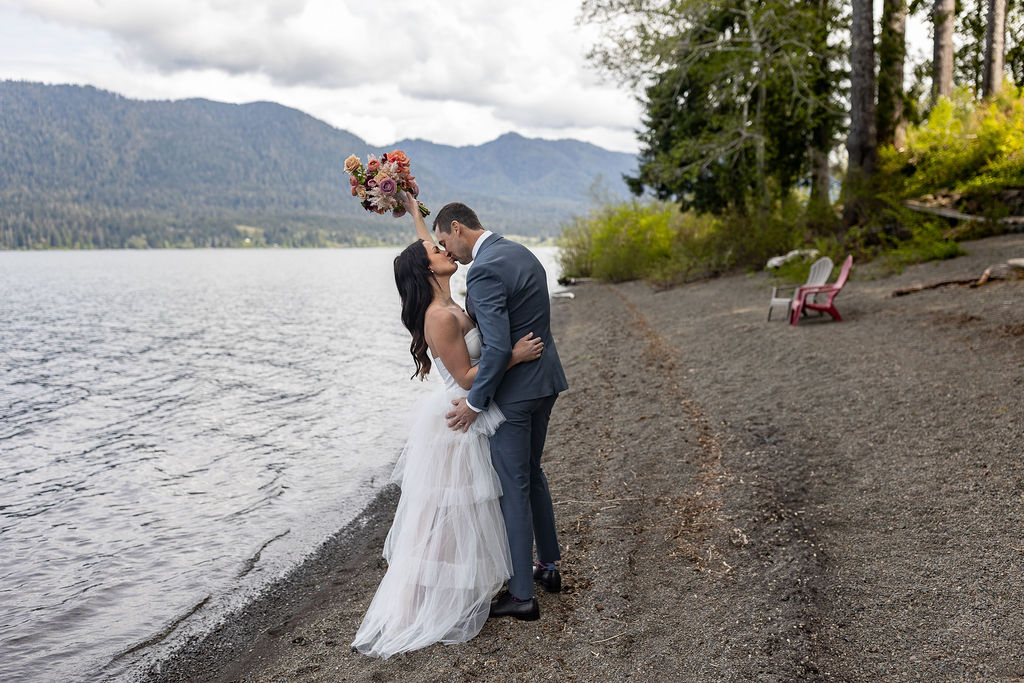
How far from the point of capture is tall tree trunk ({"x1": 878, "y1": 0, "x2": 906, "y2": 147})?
22.1 meters

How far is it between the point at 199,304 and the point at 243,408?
3551 centimetres

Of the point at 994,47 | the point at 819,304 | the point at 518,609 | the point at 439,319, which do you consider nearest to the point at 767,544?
the point at 518,609

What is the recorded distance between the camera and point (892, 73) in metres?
22.5

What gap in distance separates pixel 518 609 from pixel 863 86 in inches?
770

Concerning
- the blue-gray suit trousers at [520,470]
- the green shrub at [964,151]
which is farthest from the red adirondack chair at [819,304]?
the blue-gray suit trousers at [520,470]

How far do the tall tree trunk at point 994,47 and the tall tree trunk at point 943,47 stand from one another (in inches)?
40.7

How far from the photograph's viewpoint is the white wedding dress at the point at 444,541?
4473 millimetres

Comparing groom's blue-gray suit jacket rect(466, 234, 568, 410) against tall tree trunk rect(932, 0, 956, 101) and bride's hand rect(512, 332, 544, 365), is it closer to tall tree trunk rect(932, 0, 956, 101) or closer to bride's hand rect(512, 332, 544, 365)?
bride's hand rect(512, 332, 544, 365)

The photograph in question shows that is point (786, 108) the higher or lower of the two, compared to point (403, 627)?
higher

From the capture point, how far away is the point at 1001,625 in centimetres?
391

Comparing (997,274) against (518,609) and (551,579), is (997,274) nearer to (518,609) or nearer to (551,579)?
(551,579)

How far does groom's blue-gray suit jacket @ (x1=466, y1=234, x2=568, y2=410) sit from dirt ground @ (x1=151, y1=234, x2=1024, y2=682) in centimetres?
151

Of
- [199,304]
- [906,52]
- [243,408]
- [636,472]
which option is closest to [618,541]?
[636,472]

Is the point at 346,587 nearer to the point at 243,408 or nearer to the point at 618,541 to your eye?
the point at 618,541
